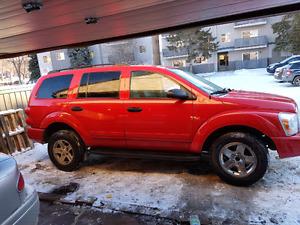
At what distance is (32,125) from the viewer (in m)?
5.74

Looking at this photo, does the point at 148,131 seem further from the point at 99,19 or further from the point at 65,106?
the point at 99,19

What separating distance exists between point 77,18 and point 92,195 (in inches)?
135

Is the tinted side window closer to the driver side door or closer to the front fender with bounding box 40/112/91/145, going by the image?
the driver side door

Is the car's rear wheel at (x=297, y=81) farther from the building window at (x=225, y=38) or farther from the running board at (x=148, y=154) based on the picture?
the building window at (x=225, y=38)

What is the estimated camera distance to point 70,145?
5379 millimetres

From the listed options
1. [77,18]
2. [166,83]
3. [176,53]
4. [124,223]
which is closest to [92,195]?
[124,223]

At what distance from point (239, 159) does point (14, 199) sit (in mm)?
3122

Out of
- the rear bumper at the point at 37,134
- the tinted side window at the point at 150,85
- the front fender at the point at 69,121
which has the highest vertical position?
the tinted side window at the point at 150,85

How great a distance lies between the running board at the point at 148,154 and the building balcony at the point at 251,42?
36.1 m

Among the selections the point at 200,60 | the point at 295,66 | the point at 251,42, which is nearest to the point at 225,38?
the point at 251,42

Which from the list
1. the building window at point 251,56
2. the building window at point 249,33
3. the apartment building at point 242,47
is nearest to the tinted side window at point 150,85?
the apartment building at point 242,47

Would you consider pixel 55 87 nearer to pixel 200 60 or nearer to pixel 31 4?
pixel 31 4

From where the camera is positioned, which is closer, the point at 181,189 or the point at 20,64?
the point at 181,189

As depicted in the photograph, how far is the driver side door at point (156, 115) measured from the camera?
14.8 ft
